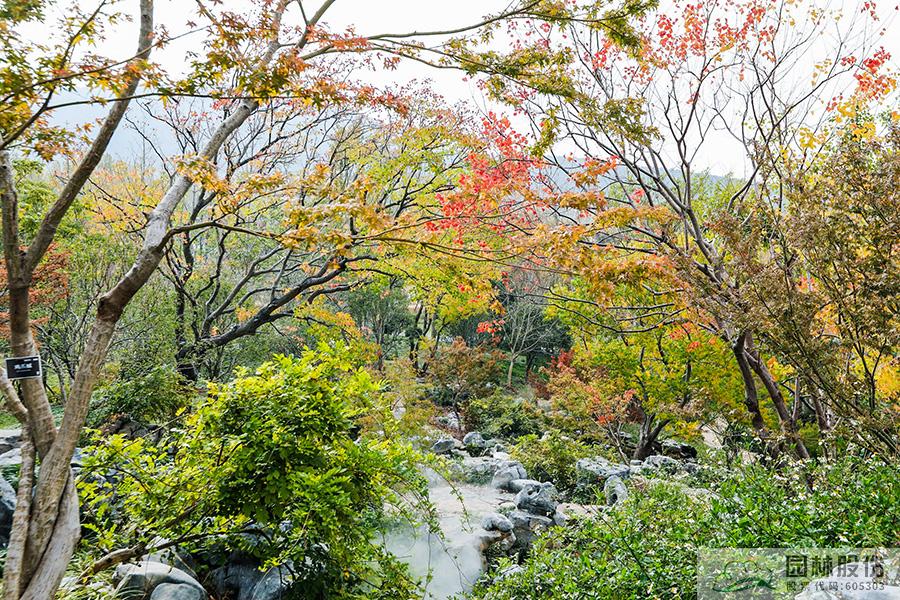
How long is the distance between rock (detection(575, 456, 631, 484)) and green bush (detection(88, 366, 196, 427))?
635 cm

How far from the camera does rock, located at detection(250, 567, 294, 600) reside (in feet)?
12.3

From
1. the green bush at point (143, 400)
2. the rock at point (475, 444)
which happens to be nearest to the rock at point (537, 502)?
the rock at point (475, 444)

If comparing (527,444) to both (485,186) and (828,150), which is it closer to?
(485,186)

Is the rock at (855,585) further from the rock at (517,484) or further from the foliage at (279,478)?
the rock at (517,484)

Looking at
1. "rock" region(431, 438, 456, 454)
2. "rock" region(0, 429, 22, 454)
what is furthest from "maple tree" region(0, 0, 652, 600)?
"rock" region(431, 438, 456, 454)

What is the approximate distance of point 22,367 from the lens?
102 inches

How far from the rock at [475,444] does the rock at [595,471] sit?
3.18 metres

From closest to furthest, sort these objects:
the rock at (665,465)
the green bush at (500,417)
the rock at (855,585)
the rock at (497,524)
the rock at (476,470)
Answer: the rock at (855,585), the rock at (497,524), the rock at (665,465), the rock at (476,470), the green bush at (500,417)

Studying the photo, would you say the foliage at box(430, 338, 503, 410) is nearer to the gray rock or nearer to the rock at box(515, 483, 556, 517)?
the rock at box(515, 483, 556, 517)

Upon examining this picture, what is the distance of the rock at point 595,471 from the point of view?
826 centimetres

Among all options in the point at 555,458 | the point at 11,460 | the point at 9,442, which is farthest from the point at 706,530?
the point at 9,442

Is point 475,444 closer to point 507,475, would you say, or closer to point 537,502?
point 507,475

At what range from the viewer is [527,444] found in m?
9.68

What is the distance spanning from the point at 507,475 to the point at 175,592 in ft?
20.5
